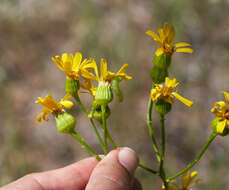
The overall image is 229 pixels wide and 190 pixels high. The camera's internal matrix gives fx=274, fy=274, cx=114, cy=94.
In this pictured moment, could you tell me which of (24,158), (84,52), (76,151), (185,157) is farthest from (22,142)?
(185,157)

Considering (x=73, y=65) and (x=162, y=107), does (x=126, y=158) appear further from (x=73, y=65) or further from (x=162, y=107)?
(x=73, y=65)

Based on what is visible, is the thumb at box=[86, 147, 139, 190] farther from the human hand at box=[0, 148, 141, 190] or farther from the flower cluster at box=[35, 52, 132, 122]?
the flower cluster at box=[35, 52, 132, 122]

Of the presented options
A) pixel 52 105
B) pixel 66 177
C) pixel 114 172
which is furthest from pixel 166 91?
pixel 66 177

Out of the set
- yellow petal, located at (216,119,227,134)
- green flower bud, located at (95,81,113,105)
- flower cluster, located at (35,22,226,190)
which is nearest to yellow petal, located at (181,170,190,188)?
flower cluster, located at (35,22,226,190)

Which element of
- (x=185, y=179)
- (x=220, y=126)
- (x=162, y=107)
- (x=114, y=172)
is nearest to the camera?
(x=220, y=126)

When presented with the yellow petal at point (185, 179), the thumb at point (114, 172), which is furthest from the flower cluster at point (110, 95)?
the yellow petal at point (185, 179)

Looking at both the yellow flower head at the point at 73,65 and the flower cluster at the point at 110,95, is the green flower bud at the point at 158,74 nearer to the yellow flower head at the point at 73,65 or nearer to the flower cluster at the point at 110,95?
the flower cluster at the point at 110,95
